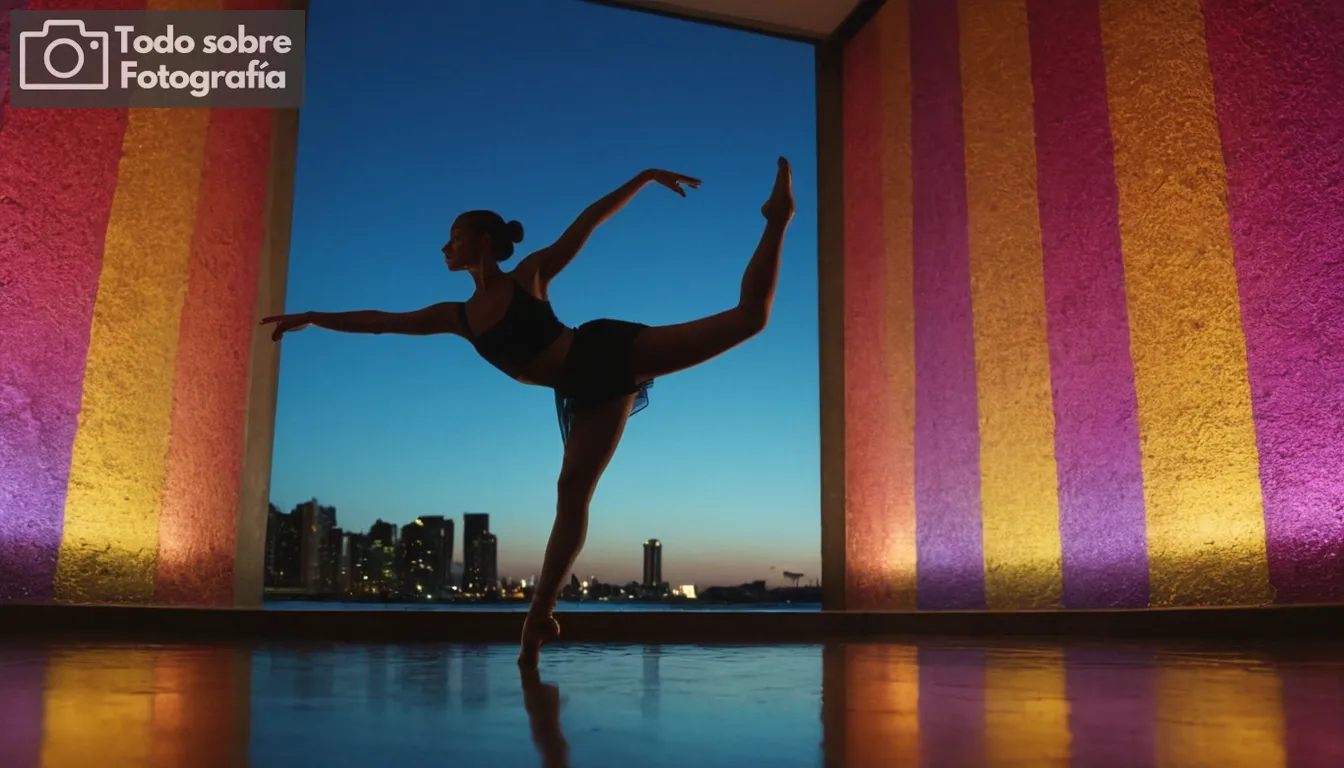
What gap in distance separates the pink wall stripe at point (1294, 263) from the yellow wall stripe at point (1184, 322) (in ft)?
0.23

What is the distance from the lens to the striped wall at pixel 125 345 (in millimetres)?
3699

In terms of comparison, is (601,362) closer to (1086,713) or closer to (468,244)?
(468,244)

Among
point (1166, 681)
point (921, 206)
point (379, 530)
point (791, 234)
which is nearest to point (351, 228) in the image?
point (791, 234)

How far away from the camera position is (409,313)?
193cm

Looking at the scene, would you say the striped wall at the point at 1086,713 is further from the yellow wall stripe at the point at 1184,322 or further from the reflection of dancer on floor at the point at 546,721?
the yellow wall stripe at the point at 1184,322

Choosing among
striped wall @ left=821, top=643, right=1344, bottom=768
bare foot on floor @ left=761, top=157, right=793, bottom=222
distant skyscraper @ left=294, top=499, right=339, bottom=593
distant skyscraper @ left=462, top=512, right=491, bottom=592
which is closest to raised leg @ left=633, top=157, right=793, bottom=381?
bare foot on floor @ left=761, top=157, right=793, bottom=222

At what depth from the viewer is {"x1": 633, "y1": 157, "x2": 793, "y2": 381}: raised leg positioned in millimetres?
1712

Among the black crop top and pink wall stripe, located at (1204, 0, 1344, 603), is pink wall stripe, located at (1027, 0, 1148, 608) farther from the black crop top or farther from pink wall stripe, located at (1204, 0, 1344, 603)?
the black crop top

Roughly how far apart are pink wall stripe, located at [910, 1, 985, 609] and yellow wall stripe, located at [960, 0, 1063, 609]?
7cm

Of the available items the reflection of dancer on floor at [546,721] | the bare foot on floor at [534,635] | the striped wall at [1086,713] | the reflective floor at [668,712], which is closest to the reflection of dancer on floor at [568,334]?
the bare foot on floor at [534,635]

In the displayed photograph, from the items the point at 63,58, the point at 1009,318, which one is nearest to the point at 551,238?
the point at 63,58

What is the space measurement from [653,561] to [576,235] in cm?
737

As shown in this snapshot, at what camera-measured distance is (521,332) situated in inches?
72.5

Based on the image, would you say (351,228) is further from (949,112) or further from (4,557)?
(949,112)
